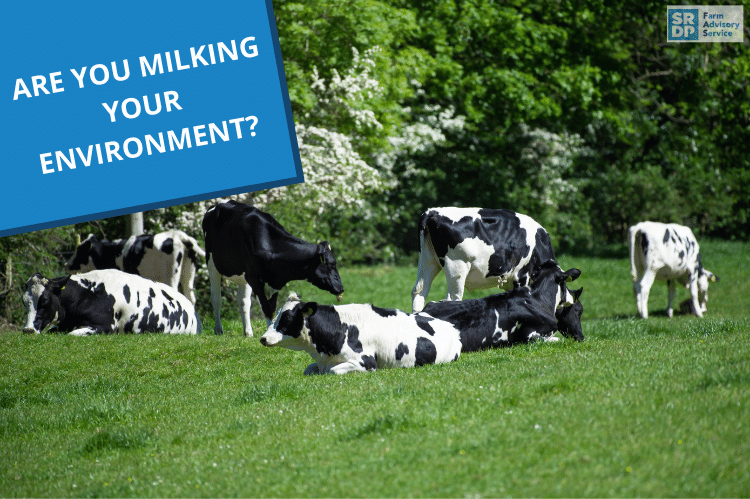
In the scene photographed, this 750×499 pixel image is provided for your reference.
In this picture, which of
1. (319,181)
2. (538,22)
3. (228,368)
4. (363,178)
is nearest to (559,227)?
(538,22)

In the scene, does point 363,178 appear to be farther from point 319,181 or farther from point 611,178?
point 611,178

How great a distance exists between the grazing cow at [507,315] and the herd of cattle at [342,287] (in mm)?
16

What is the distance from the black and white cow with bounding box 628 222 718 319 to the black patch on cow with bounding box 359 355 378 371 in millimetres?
9401

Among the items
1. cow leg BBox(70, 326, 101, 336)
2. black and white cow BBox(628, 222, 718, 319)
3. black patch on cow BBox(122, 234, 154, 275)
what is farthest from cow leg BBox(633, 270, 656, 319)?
cow leg BBox(70, 326, 101, 336)

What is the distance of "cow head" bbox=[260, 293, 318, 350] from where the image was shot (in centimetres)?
834

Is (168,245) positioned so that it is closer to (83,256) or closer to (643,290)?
(83,256)

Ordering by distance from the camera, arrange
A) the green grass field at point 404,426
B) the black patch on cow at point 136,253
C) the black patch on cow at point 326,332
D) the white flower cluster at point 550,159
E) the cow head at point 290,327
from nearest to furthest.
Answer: the green grass field at point 404,426 → the cow head at point 290,327 → the black patch on cow at point 326,332 → the black patch on cow at point 136,253 → the white flower cluster at point 550,159

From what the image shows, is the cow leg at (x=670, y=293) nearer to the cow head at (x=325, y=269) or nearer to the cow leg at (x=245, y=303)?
the cow head at (x=325, y=269)

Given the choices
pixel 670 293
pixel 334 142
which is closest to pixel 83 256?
pixel 334 142

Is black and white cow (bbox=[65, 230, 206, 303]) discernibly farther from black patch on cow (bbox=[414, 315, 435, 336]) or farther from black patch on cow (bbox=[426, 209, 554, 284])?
black patch on cow (bbox=[414, 315, 435, 336])

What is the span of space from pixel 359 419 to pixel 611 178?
26.0 m

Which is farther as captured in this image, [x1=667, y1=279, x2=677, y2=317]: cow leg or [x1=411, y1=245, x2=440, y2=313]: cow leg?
[x1=667, y1=279, x2=677, y2=317]: cow leg

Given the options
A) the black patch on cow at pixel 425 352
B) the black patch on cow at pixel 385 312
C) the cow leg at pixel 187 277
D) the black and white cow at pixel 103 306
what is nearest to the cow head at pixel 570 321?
the black patch on cow at pixel 425 352

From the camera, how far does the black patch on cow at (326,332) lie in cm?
845
